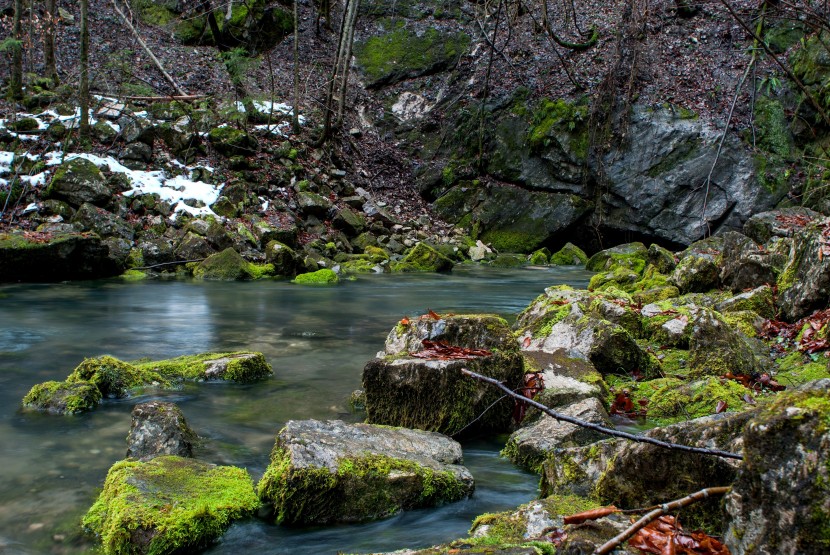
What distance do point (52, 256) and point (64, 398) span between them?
9.07m

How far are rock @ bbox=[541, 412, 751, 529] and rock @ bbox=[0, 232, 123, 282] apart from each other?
13124 millimetres

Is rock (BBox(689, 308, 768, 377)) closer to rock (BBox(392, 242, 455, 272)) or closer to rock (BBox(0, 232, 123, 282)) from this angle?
rock (BBox(392, 242, 455, 272))

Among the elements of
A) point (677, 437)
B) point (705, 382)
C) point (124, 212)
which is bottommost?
point (705, 382)

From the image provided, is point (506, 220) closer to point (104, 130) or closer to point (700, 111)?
point (700, 111)

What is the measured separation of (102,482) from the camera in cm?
396

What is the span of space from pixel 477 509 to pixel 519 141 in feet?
65.8

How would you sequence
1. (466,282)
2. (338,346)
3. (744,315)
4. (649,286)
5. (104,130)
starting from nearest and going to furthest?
(744,315), (338,346), (649,286), (466,282), (104,130)

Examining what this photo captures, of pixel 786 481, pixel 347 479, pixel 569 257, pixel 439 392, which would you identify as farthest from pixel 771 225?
pixel 786 481

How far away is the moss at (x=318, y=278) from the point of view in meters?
14.7

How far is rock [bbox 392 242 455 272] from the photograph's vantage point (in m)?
17.2

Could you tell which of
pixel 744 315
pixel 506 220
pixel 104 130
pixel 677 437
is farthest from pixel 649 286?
pixel 104 130

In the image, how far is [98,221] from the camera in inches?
571

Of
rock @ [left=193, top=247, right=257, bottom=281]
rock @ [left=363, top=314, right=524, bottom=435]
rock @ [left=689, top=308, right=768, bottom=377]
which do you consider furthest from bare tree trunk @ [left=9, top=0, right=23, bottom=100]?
rock @ [left=689, top=308, right=768, bottom=377]

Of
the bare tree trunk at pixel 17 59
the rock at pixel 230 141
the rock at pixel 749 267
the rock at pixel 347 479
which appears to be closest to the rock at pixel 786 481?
the rock at pixel 347 479
